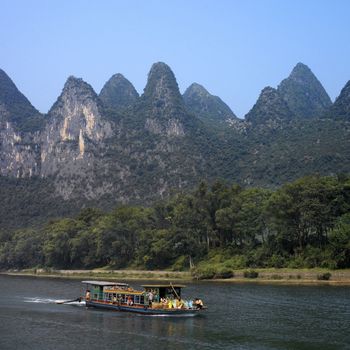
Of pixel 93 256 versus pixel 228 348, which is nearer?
pixel 228 348

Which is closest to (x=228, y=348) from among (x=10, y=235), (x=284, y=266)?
(x=284, y=266)

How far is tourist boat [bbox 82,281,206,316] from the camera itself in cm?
5684

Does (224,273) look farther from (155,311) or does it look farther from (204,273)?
(155,311)

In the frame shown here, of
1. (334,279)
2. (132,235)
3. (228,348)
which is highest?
(132,235)

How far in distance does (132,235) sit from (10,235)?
179 ft

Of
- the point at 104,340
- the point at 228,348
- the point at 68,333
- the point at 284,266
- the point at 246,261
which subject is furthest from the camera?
the point at 246,261

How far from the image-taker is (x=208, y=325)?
167 feet

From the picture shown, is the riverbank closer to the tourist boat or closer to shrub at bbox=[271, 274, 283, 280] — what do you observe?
shrub at bbox=[271, 274, 283, 280]

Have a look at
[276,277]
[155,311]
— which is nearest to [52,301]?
[155,311]

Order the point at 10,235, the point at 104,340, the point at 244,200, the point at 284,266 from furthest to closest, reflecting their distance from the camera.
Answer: the point at 10,235 → the point at 244,200 → the point at 284,266 → the point at 104,340

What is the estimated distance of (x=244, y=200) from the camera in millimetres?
108812

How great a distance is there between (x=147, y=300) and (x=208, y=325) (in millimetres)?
9761

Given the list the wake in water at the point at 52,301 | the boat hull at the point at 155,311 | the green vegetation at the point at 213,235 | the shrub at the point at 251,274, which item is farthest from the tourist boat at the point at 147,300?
the green vegetation at the point at 213,235

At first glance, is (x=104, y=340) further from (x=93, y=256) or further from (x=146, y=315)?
(x=93, y=256)
